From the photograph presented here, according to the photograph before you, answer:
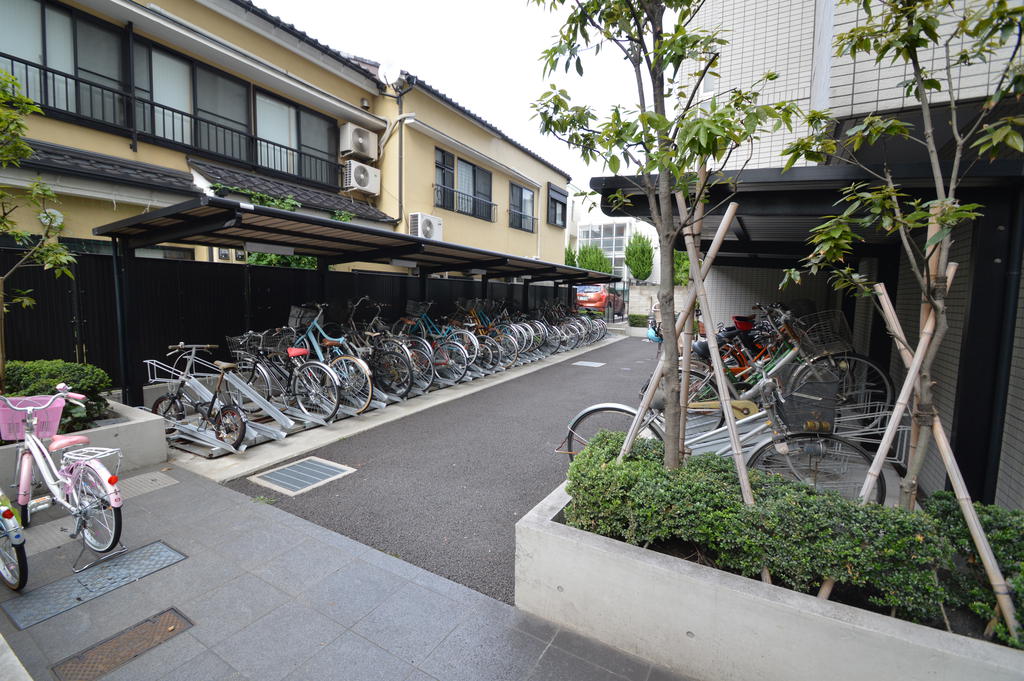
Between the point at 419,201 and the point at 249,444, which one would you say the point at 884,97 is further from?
the point at 419,201

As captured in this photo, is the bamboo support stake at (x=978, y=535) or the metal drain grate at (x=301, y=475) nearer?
the bamboo support stake at (x=978, y=535)

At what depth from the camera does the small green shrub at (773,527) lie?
1858mm

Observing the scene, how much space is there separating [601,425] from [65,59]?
30.2ft

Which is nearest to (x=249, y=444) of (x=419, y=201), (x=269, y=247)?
(x=269, y=247)

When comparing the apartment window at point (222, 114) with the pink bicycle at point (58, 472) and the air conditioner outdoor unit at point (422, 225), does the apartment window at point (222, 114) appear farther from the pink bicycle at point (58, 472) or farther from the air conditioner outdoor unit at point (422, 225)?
the pink bicycle at point (58, 472)

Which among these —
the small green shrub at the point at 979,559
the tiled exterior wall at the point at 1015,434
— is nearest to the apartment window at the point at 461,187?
the tiled exterior wall at the point at 1015,434

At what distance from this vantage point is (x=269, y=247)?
641cm

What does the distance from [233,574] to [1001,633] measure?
11.9 ft

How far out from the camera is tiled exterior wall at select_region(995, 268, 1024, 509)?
259cm

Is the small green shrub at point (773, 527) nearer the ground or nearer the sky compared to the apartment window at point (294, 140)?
nearer the ground

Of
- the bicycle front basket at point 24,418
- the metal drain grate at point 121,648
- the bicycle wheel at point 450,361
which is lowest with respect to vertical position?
the metal drain grate at point 121,648

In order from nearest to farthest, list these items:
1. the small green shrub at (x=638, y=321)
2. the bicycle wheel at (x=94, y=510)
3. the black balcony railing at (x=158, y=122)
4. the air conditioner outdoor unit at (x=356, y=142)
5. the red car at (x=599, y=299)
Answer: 1. the bicycle wheel at (x=94, y=510)
2. the black balcony railing at (x=158, y=122)
3. the air conditioner outdoor unit at (x=356, y=142)
4. the small green shrub at (x=638, y=321)
5. the red car at (x=599, y=299)

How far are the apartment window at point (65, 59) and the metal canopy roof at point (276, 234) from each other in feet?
9.12

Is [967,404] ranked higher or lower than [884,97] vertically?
lower
